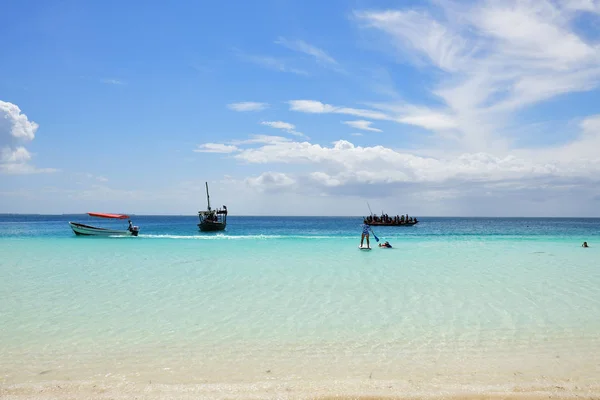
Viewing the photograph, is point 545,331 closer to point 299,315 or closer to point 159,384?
point 299,315

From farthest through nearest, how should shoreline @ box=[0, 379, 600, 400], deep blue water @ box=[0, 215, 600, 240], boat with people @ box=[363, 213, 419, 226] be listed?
boat with people @ box=[363, 213, 419, 226]
deep blue water @ box=[0, 215, 600, 240]
shoreline @ box=[0, 379, 600, 400]

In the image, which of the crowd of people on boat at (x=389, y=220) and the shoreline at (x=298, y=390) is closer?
the shoreline at (x=298, y=390)

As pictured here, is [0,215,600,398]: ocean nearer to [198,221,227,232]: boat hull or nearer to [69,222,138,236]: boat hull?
[69,222,138,236]: boat hull

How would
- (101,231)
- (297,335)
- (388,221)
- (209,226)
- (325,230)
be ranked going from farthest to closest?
(388,221) < (325,230) < (209,226) < (101,231) < (297,335)

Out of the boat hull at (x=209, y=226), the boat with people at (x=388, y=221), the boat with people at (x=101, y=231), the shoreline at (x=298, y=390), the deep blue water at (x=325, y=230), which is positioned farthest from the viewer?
the boat with people at (x=388, y=221)

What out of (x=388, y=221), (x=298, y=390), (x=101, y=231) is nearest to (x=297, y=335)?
(x=298, y=390)

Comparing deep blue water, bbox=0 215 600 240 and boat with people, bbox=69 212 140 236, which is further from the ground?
boat with people, bbox=69 212 140 236

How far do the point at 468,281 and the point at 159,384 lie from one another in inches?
442

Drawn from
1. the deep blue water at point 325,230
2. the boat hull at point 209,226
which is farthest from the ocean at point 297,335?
the boat hull at point 209,226

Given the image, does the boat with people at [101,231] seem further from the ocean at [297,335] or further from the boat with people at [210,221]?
the ocean at [297,335]

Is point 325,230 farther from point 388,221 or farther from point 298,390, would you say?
point 298,390

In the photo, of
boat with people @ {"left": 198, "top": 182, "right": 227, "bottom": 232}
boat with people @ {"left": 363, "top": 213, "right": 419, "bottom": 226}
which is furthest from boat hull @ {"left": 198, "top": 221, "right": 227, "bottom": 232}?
boat with people @ {"left": 363, "top": 213, "right": 419, "bottom": 226}

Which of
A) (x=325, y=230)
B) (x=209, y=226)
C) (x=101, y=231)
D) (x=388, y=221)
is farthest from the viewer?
(x=388, y=221)

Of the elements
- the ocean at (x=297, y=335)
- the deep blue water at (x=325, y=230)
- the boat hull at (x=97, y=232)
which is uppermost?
the boat hull at (x=97, y=232)
